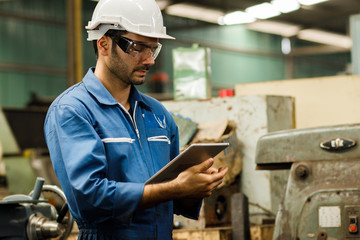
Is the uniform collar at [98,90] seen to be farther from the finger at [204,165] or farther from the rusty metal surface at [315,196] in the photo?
the rusty metal surface at [315,196]

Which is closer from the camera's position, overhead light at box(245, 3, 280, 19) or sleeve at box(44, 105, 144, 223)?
sleeve at box(44, 105, 144, 223)

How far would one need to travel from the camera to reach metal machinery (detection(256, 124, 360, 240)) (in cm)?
221

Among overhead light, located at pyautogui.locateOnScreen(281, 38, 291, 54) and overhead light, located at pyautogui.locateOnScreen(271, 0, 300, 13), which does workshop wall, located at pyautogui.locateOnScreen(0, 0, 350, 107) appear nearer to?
overhead light, located at pyautogui.locateOnScreen(281, 38, 291, 54)

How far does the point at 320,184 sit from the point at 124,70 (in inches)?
37.5

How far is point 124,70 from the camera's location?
70.7 inches

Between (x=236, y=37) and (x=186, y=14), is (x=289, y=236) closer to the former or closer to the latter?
(x=186, y=14)

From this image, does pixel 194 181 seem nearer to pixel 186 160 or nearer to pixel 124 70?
pixel 186 160

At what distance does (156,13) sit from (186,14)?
33.4 ft

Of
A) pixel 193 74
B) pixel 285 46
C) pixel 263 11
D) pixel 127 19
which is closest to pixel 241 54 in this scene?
pixel 285 46

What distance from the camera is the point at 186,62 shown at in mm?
3430

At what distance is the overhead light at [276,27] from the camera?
1266cm

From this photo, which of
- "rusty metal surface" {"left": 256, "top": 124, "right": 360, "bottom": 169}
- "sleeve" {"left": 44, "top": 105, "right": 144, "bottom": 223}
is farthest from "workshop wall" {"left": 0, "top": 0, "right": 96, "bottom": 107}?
"sleeve" {"left": 44, "top": 105, "right": 144, "bottom": 223}

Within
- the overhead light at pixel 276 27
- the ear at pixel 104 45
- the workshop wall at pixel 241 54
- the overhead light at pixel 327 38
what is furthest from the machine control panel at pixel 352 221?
the overhead light at pixel 327 38

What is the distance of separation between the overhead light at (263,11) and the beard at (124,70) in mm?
8869
